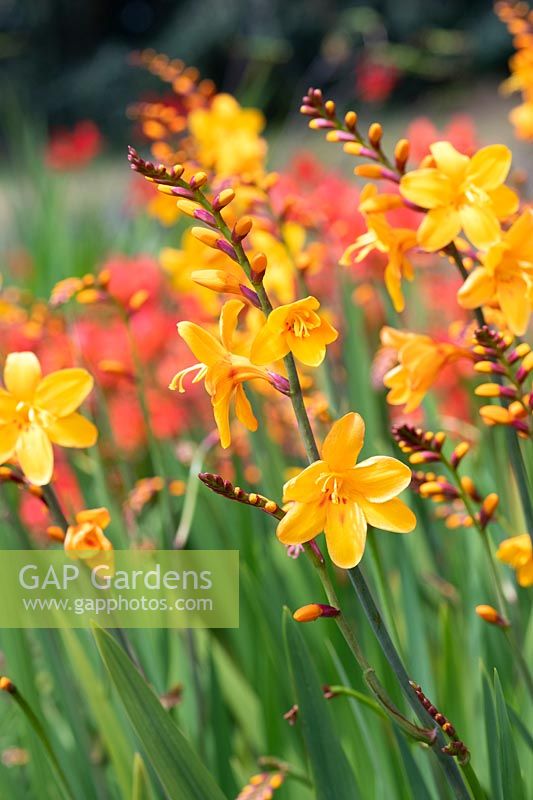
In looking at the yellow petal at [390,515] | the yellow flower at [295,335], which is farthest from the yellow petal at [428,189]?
the yellow petal at [390,515]

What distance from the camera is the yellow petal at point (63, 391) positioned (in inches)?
38.5

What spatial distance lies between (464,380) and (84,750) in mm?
1692

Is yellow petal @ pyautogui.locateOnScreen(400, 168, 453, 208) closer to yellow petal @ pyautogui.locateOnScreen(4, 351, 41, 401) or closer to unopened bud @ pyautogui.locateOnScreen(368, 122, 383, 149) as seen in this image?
unopened bud @ pyautogui.locateOnScreen(368, 122, 383, 149)


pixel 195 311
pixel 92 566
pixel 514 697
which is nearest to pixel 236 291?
pixel 92 566

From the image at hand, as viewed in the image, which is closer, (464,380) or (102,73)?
(464,380)

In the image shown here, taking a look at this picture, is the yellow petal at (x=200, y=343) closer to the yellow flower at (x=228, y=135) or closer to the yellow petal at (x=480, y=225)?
the yellow petal at (x=480, y=225)

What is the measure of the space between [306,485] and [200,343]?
16 cm

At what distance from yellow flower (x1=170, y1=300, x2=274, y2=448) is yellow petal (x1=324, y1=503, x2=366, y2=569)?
10 cm

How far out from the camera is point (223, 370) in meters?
0.81

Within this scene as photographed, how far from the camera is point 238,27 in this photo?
14062mm

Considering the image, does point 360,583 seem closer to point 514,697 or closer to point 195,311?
point 514,697

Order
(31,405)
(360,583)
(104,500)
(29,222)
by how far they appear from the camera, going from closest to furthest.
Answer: (360,583) < (31,405) < (104,500) < (29,222)

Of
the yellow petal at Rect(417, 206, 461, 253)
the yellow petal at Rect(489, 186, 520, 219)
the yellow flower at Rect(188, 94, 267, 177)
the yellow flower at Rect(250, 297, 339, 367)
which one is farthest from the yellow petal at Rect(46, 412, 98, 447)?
the yellow flower at Rect(188, 94, 267, 177)

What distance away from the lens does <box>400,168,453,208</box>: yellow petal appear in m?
0.98
